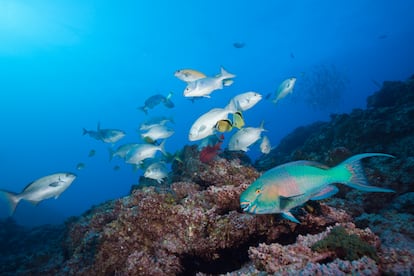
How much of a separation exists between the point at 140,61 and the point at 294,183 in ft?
405

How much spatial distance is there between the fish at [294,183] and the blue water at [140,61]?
154 feet

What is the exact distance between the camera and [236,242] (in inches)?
118

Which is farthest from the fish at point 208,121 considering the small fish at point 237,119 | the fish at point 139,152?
the fish at point 139,152

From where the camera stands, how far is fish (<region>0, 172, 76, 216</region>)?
15.7 ft

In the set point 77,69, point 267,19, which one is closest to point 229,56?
point 267,19

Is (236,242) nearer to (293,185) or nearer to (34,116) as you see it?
(293,185)

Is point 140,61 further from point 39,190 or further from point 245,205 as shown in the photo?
point 245,205

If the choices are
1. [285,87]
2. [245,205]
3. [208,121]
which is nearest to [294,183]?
[245,205]

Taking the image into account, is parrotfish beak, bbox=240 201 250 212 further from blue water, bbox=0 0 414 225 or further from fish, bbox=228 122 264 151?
blue water, bbox=0 0 414 225

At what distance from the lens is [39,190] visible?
484 centimetres

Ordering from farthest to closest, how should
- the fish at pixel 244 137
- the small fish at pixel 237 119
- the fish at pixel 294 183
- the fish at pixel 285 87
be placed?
the fish at pixel 285 87
the fish at pixel 244 137
the small fish at pixel 237 119
the fish at pixel 294 183

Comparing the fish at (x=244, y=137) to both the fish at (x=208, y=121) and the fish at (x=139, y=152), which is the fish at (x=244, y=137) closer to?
the fish at (x=208, y=121)

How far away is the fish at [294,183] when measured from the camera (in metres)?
1.88

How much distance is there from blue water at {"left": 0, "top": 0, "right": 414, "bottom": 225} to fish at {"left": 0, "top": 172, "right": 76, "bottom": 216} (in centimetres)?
4208
